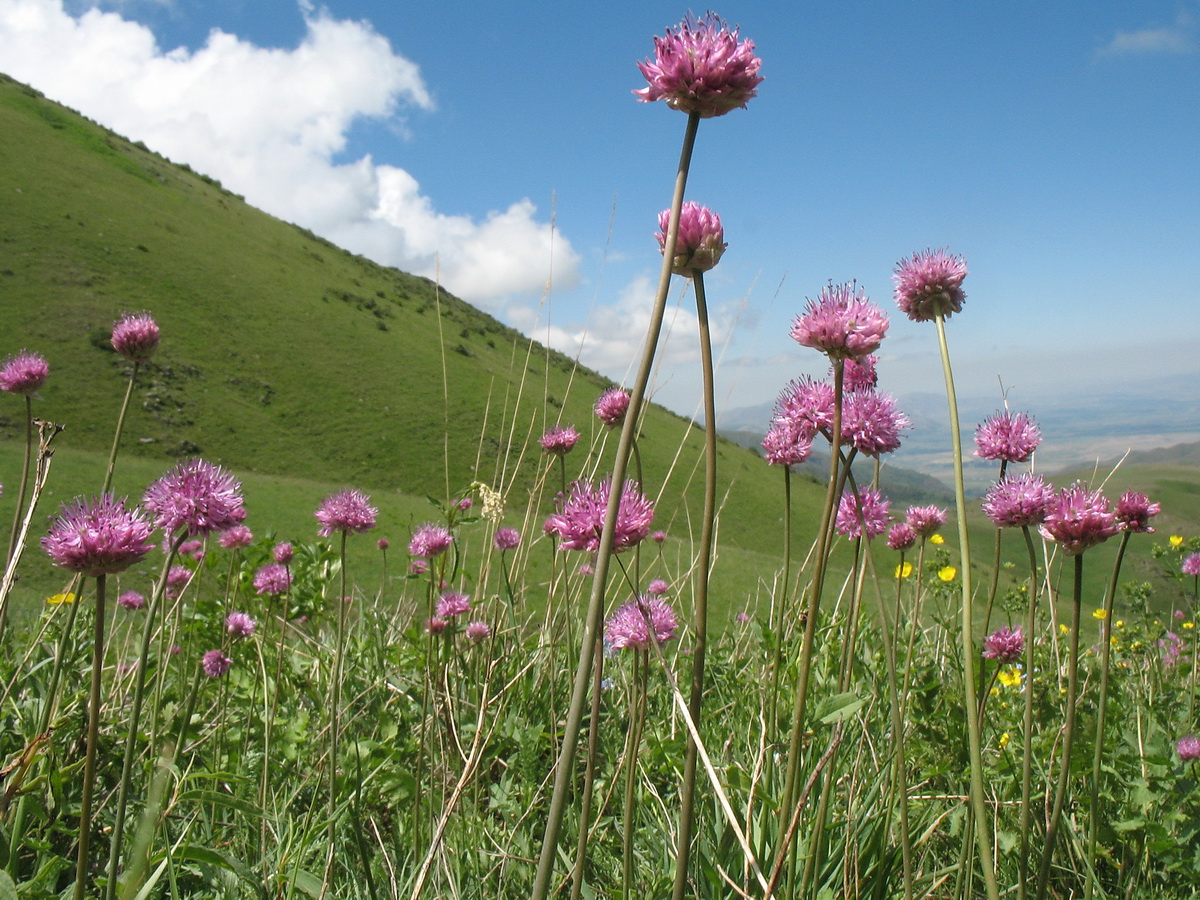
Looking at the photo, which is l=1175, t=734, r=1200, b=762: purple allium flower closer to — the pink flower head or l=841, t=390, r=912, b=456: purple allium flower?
the pink flower head

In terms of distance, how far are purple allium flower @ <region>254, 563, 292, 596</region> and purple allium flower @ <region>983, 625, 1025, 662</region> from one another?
2625 millimetres

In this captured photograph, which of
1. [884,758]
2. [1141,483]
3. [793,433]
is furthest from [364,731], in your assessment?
[1141,483]

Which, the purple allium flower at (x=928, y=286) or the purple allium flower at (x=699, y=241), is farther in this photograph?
the purple allium flower at (x=928, y=286)

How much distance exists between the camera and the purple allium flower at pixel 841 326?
3.55 feet

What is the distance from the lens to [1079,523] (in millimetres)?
1354

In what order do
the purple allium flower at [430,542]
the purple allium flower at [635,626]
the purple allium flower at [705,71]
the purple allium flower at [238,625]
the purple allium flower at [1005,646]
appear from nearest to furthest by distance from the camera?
the purple allium flower at [705,71] → the purple allium flower at [635,626] → the purple allium flower at [1005,646] → the purple allium flower at [430,542] → the purple allium flower at [238,625]

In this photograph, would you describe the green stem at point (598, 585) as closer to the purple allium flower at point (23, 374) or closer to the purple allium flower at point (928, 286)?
the purple allium flower at point (928, 286)

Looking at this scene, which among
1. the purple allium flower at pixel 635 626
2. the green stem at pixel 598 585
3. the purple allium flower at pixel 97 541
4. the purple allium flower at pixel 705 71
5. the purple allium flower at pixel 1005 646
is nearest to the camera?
the green stem at pixel 598 585

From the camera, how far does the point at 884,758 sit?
2.09 meters

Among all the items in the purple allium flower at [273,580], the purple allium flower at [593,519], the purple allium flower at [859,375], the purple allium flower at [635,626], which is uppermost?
the purple allium flower at [859,375]

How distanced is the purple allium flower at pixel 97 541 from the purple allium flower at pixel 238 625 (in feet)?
5.21

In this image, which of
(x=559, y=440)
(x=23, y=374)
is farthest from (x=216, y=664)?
(x=559, y=440)

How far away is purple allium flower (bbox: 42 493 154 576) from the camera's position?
44.3 inches

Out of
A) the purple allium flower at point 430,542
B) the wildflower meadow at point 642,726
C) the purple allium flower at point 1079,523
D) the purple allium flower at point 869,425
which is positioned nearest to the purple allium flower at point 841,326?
the wildflower meadow at point 642,726
